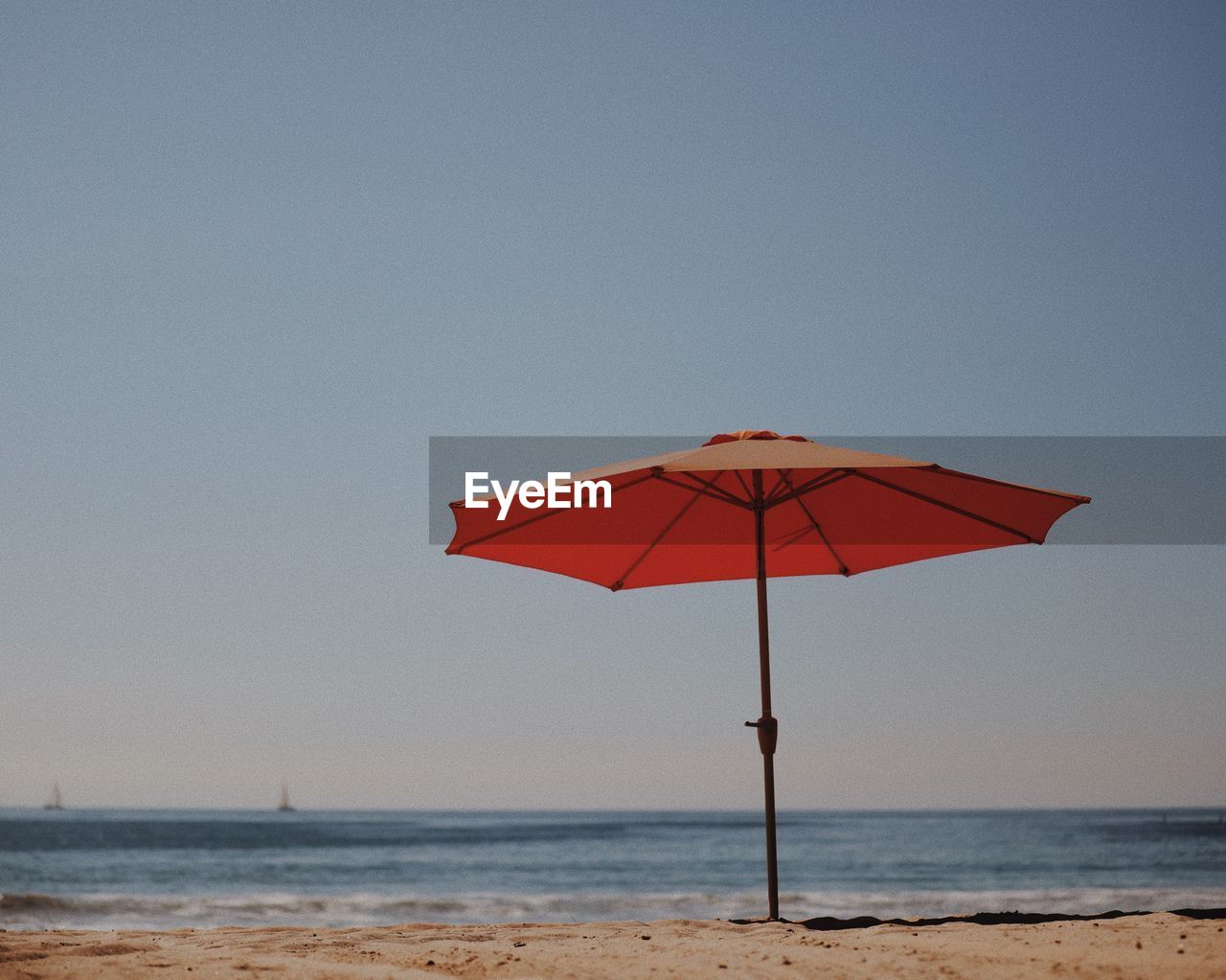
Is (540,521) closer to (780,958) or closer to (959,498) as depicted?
(959,498)

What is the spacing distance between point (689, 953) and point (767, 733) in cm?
117

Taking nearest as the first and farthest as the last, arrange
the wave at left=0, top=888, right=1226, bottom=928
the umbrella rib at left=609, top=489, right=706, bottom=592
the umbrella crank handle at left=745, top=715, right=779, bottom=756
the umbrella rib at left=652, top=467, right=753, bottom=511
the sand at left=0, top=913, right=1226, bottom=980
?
the sand at left=0, top=913, right=1226, bottom=980, the umbrella crank handle at left=745, top=715, right=779, bottom=756, the umbrella rib at left=652, top=467, right=753, bottom=511, the umbrella rib at left=609, top=489, right=706, bottom=592, the wave at left=0, top=888, right=1226, bottom=928

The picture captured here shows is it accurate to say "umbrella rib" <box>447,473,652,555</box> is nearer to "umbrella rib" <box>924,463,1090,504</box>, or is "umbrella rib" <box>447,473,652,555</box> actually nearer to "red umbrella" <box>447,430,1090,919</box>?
"red umbrella" <box>447,430,1090,919</box>

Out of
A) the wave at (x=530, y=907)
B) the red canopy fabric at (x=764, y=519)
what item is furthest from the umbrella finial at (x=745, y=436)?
the wave at (x=530, y=907)

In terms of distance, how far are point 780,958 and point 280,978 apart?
5.10 ft

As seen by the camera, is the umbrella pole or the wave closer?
the umbrella pole

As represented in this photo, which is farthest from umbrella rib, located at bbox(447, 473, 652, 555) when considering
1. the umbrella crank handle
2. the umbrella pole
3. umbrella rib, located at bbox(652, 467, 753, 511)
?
the umbrella crank handle

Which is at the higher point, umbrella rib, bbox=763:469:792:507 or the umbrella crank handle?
umbrella rib, bbox=763:469:792:507

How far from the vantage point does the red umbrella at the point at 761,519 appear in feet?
14.2

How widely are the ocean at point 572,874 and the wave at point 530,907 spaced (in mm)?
56

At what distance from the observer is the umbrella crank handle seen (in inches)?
178

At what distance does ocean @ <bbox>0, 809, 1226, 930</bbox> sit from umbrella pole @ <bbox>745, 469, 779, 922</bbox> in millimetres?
9884

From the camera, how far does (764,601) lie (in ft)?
15.3

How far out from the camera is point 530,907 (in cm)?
1656
